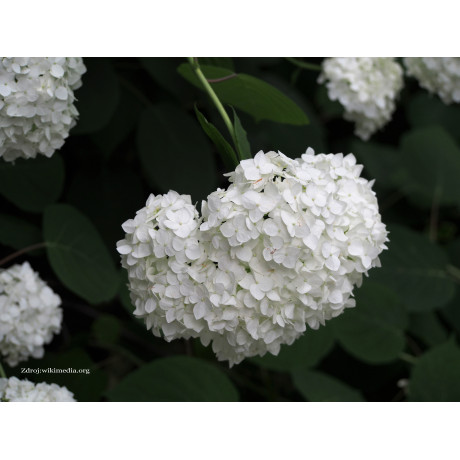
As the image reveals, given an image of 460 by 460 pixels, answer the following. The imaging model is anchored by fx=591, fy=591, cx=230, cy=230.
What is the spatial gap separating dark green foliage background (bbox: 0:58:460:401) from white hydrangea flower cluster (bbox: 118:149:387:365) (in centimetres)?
13

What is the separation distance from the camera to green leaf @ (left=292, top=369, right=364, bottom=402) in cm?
107

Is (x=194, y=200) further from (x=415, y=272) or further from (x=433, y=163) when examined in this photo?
(x=433, y=163)

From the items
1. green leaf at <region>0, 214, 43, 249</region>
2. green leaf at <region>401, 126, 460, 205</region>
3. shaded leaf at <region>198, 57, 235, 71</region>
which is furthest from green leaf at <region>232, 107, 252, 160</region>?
green leaf at <region>401, 126, 460, 205</region>

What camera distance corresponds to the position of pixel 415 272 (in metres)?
1.33

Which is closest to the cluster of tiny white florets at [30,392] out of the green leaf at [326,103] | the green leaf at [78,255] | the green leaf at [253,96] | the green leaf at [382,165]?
the green leaf at [78,255]

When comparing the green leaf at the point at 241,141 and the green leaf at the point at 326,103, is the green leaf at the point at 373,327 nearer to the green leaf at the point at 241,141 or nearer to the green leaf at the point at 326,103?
the green leaf at the point at 326,103

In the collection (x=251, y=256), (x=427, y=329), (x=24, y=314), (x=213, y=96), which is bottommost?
(x=427, y=329)

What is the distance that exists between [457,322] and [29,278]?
0.96 m

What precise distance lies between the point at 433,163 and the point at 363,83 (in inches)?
21.1

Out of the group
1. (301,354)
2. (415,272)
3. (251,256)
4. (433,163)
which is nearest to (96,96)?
(251,256)

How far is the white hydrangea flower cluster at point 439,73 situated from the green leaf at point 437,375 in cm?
48

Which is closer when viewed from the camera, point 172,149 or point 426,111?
point 172,149

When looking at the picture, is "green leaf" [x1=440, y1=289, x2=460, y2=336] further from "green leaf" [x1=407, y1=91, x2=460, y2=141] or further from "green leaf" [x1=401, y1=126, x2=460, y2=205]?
"green leaf" [x1=407, y1=91, x2=460, y2=141]

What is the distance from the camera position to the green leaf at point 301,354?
3.51 feet
